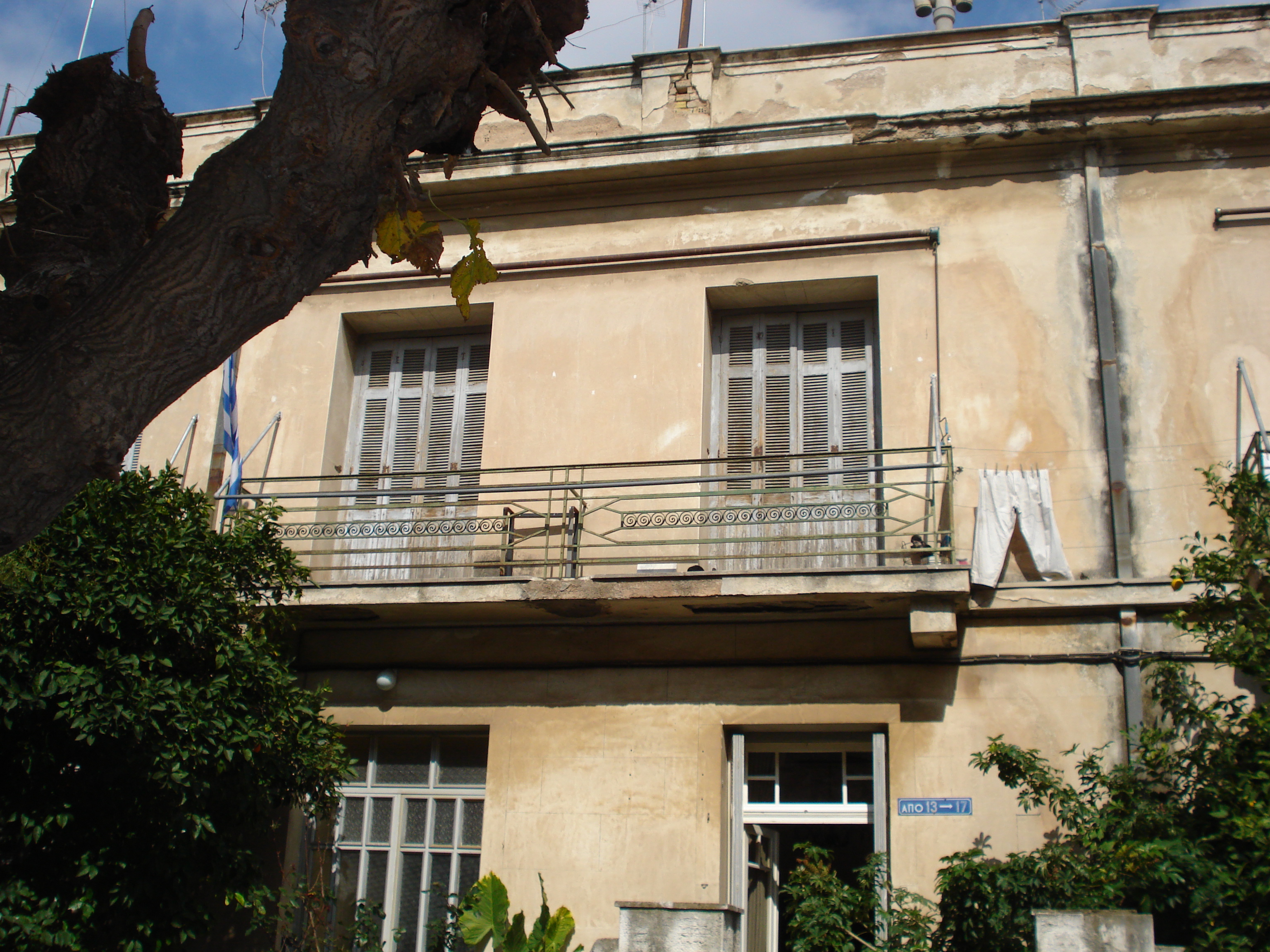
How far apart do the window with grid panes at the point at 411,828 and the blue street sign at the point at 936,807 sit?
122 inches

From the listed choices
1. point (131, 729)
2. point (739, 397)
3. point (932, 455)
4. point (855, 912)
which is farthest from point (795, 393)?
point (131, 729)

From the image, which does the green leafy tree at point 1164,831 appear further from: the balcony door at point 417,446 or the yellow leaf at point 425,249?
the yellow leaf at point 425,249

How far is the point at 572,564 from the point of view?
9523 mm

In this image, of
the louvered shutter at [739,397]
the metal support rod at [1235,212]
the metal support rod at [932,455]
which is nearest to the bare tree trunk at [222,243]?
the metal support rod at [932,455]

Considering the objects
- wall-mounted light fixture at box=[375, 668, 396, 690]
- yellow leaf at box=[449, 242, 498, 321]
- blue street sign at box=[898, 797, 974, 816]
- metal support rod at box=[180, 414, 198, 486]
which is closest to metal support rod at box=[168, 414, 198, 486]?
metal support rod at box=[180, 414, 198, 486]

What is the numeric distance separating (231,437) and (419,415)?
5.52 feet

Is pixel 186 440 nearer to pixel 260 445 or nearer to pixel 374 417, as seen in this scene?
pixel 260 445

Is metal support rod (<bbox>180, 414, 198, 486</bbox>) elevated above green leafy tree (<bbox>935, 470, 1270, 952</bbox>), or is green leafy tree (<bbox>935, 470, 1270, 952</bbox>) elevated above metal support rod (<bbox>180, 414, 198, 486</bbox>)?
metal support rod (<bbox>180, 414, 198, 486</bbox>)

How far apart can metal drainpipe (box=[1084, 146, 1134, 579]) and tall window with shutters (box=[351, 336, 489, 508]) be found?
4908 mm

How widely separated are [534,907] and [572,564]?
96.7 inches

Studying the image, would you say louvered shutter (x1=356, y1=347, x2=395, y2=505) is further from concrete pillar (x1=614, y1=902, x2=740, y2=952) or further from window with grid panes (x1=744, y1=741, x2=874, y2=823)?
concrete pillar (x1=614, y1=902, x2=740, y2=952)

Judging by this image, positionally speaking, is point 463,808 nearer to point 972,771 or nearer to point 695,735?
point 695,735

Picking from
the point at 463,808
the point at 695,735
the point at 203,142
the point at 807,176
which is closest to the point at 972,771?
the point at 695,735

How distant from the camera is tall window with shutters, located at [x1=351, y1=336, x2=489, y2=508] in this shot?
1084cm
